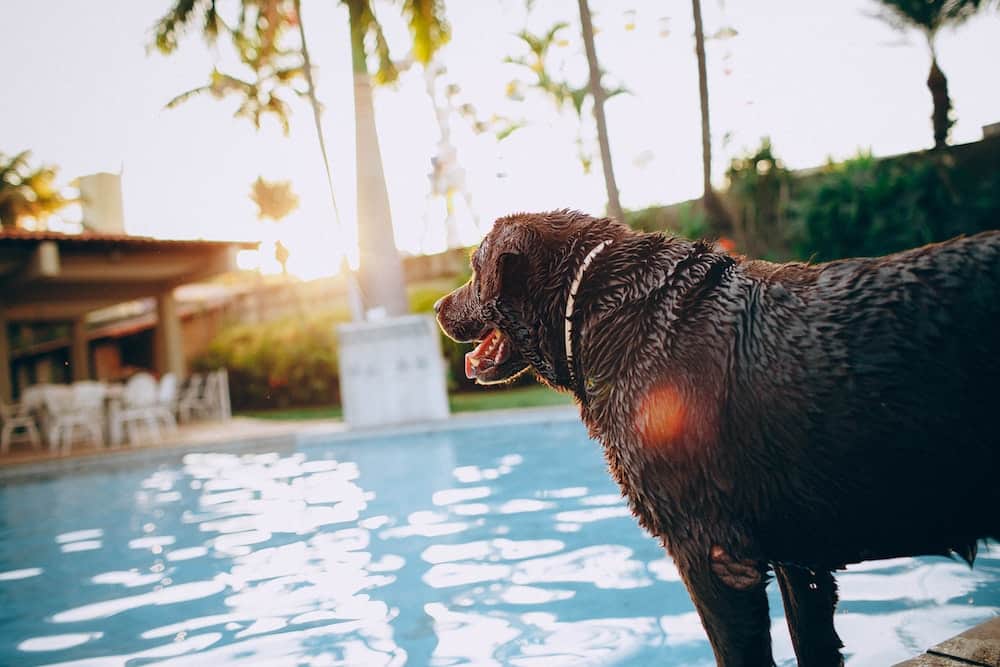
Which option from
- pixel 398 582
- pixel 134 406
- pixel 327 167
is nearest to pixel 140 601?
pixel 398 582

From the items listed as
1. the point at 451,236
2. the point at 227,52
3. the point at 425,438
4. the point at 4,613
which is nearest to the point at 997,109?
the point at 425,438

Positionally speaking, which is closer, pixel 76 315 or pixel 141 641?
pixel 141 641

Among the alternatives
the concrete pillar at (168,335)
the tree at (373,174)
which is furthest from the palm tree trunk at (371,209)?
the concrete pillar at (168,335)

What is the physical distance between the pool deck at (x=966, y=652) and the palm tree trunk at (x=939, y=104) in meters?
14.4

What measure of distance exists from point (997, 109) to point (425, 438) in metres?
11.6

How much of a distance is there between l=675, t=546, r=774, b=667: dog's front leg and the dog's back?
0.28 ft

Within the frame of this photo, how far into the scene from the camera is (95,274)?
15.7 meters

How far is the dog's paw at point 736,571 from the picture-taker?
163 cm

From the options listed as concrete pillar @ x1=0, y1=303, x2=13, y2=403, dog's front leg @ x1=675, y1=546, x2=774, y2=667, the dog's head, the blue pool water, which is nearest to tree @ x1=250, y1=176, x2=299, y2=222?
concrete pillar @ x1=0, y1=303, x2=13, y2=403

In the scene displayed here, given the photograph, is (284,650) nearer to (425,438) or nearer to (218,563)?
(218,563)

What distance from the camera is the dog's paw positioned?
1.63 m

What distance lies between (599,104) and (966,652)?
34.6 feet

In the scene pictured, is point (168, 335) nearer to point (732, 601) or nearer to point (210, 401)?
point (210, 401)

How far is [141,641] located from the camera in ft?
12.2
